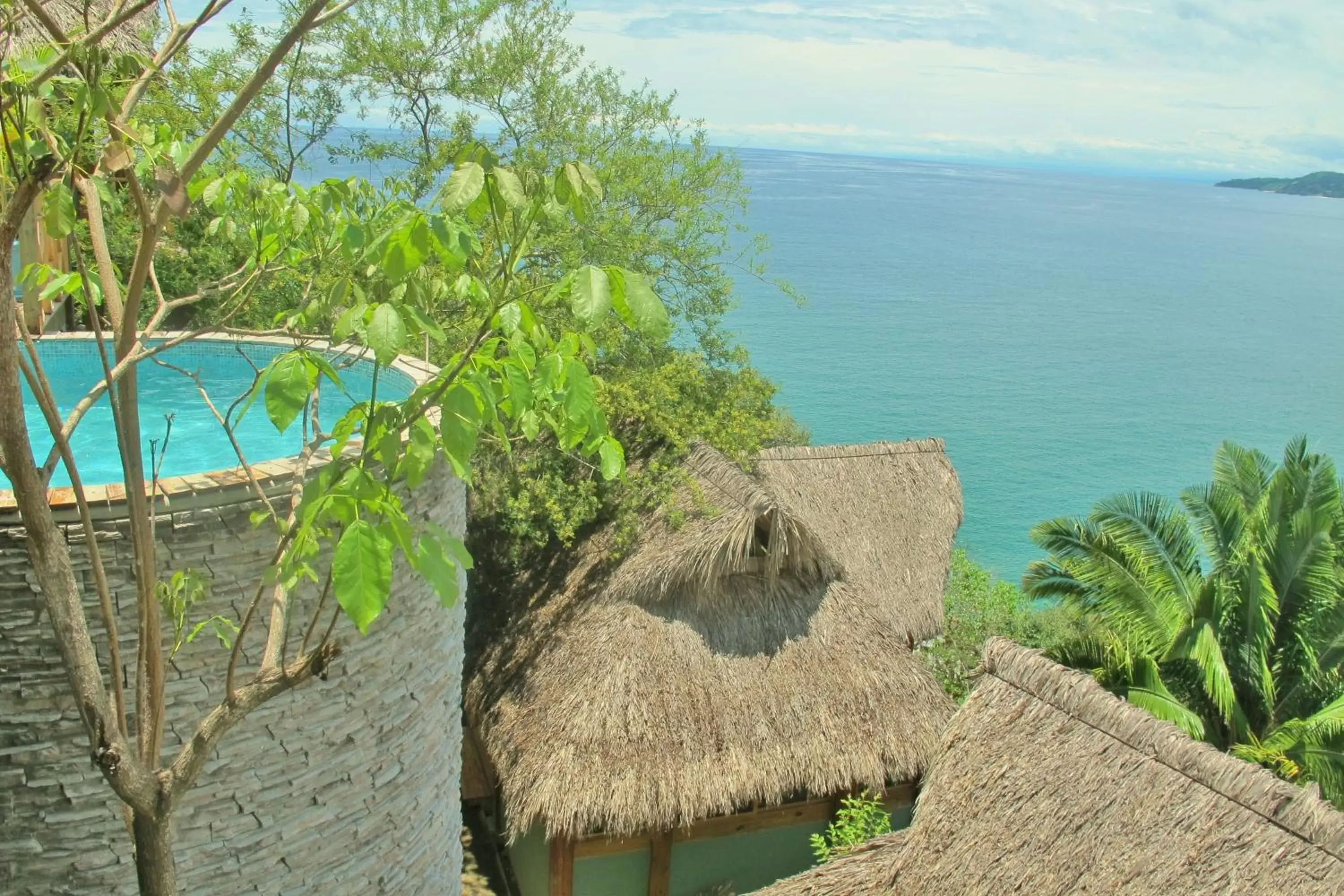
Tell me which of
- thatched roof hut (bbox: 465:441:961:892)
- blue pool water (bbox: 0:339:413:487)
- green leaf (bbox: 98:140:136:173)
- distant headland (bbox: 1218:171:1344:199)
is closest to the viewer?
green leaf (bbox: 98:140:136:173)

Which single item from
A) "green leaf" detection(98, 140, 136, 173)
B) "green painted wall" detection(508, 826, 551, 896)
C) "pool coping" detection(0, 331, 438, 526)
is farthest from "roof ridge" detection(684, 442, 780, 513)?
"green leaf" detection(98, 140, 136, 173)

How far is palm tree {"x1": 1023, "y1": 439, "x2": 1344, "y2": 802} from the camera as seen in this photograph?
6.62 meters

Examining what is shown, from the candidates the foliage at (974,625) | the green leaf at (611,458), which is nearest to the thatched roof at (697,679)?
the foliage at (974,625)

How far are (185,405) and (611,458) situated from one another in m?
5.29

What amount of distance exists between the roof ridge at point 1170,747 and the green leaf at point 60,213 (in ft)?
16.8

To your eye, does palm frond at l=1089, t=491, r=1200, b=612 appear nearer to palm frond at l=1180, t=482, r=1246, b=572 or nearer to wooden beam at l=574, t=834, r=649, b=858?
palm frond at l=1180, t=482, r=1246, b=572

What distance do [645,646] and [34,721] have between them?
4.68 metres

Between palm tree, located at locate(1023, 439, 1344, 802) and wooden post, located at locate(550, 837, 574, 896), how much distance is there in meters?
3.50

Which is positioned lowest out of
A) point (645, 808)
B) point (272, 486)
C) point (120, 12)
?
point (645, 808)

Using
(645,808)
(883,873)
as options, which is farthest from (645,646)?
(883,873)

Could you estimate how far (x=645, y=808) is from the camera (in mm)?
7109

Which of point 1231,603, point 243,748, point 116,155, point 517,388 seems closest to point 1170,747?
point 1231,603

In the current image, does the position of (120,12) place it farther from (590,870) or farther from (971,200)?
(971,200)

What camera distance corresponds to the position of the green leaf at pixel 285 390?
2.23 metres
